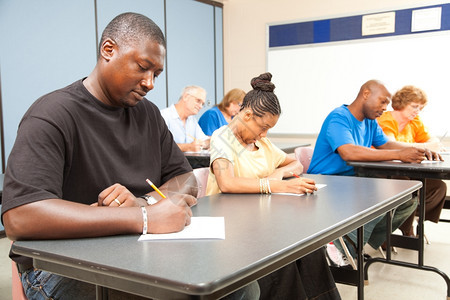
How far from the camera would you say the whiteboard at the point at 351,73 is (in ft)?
15.4

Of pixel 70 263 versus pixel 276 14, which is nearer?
pixel 70 263

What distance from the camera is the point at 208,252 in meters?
0.96

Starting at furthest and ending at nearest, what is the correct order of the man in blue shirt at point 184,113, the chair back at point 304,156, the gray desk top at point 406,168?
the man in blue shirt at point 184,113 → the chair back at point 304,156 → the gray desk top at point 406,168

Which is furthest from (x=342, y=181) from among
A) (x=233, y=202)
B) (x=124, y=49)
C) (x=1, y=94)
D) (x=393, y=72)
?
(x=393, y=72)

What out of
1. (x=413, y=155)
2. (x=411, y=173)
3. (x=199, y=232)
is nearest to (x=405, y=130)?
(x=413, y=155)

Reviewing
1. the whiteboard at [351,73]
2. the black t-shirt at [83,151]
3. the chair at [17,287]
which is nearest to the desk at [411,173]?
the black t-shirt at [83,151]

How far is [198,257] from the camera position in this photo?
92cm

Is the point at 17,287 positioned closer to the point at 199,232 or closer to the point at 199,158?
the point at 199,232

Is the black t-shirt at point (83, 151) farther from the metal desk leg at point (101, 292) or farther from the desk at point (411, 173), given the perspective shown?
Answer: the desk at point (411, 173)

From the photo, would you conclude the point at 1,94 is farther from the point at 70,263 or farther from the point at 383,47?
the point at 383,47

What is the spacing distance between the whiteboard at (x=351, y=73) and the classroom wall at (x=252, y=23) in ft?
0.88

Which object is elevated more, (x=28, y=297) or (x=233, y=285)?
(x=233, y=285)

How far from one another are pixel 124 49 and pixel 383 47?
4.44 metres

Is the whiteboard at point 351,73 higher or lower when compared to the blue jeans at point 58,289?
higher
